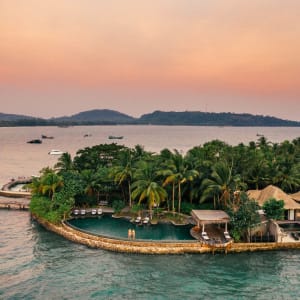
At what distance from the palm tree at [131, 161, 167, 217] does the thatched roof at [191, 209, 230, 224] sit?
4.60 metres

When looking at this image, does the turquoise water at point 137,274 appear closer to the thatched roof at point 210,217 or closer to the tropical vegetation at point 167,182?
the thatched roof at point 210,217

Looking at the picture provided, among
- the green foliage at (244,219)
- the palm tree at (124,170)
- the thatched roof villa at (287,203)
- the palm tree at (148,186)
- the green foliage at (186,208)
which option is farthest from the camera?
the palm tree at (124,170)

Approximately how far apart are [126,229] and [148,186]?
522 cm

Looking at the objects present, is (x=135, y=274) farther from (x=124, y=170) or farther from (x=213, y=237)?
(x=124, y=170)

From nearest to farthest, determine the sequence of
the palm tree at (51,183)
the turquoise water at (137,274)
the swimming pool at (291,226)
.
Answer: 1. the turquoise water at (137,274)
2. the swimming pool at (291,226)
3. the palm tree at (51,183)

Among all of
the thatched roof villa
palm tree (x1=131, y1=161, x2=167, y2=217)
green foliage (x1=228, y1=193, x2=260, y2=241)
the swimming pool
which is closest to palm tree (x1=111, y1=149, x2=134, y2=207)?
palm tree (x1=131, y1=161, x2=167, y2=217)

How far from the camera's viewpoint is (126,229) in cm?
3862

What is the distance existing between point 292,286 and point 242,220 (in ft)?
26.5

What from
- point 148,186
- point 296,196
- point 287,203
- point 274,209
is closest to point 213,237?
point 274,209

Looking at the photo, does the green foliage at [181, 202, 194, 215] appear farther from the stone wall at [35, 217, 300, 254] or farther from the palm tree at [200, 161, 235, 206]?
the stone wall at [35, 217, 300, 254]

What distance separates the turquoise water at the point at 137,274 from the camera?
25672mm

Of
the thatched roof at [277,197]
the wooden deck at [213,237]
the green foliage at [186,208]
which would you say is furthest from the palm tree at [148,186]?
the thatched roof at [277,197]

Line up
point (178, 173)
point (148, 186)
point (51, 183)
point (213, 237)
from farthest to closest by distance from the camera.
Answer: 1. point (51, 183)
2. point (178, 173)
3. point (148, 186)
4. point (213, 237)

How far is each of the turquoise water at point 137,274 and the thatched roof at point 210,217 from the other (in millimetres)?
3910
